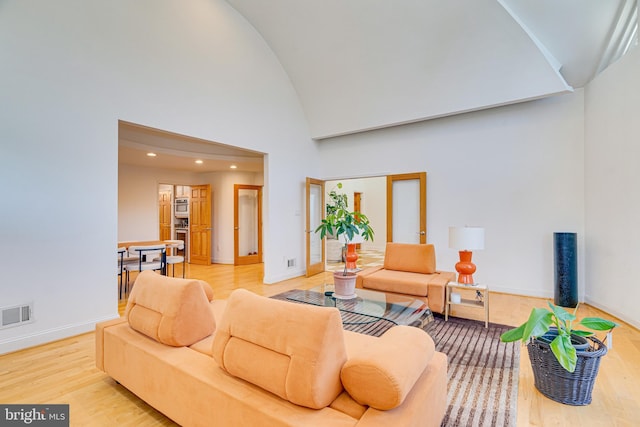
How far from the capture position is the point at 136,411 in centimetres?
185

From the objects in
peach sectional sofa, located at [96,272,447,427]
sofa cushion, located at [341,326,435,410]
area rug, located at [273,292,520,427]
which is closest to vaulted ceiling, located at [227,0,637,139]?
area rug, located at [273,292,520,427]

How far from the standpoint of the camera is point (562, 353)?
176 cm

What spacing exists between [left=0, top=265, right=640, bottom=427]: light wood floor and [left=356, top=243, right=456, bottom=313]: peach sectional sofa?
0.96 m

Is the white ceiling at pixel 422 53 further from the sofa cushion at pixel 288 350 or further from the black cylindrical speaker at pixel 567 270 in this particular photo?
the sofa cushion at pixel 288 350

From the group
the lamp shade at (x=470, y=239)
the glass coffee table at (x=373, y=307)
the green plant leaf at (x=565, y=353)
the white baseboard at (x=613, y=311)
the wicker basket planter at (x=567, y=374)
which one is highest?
the lamp shade at (x=470, y=239)

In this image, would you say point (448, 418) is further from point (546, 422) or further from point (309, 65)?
point (309, 65)

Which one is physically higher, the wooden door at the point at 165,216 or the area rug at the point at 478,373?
the wooden door at the point at 165,216

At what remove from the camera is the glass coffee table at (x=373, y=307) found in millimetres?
2582

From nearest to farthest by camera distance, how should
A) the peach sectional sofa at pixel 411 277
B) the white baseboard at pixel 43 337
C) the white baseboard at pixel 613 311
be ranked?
the white baseboard at pixel 43 337, the white baseboard at pixel 613 311, the peach sectional sofa at pixel 411 277

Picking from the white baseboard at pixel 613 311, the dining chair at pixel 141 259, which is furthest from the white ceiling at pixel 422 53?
the white baseboard at pixel 613 311

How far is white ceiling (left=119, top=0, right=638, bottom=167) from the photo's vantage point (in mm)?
3709

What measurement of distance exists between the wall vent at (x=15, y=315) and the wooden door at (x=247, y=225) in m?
4.67

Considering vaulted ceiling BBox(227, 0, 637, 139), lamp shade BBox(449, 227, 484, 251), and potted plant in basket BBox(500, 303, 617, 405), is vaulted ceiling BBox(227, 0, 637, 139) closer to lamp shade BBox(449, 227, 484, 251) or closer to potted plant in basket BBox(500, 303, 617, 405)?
lamp shade BBox(449, 227, 484, 251)

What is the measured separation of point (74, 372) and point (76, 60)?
2.95 m
